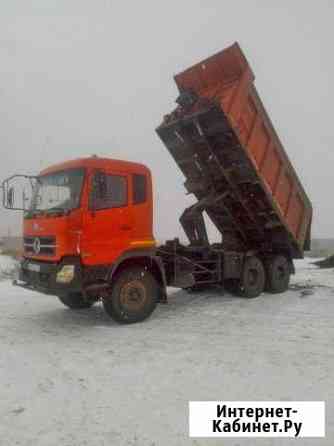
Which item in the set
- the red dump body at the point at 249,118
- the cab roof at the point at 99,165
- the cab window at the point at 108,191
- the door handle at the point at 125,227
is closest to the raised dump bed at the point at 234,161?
the red dump body at the point at 249,118

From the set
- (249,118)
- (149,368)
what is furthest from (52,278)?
(249,118)

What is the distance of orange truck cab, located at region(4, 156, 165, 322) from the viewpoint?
5844 mm

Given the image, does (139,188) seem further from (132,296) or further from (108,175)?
(132,296)

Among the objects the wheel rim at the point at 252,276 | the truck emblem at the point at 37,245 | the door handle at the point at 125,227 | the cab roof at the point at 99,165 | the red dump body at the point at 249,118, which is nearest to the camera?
the cab roof at the point at 99,165

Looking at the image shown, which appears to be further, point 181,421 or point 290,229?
point 290,229

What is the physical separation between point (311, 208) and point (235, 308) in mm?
3443

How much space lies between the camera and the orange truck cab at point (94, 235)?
19.2ft

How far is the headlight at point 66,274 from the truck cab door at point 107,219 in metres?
0.24

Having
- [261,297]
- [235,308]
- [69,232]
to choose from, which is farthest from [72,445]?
[261,297]

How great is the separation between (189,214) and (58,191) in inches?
127

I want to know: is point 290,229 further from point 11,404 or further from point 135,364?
point 11,404

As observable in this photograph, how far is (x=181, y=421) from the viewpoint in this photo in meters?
3.25

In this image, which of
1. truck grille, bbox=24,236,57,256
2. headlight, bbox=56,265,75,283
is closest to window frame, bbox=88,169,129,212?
truck grille, bbox=24,236,57,256

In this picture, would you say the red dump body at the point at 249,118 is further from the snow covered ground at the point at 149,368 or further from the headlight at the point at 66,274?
the headlight at the point at 66,274
